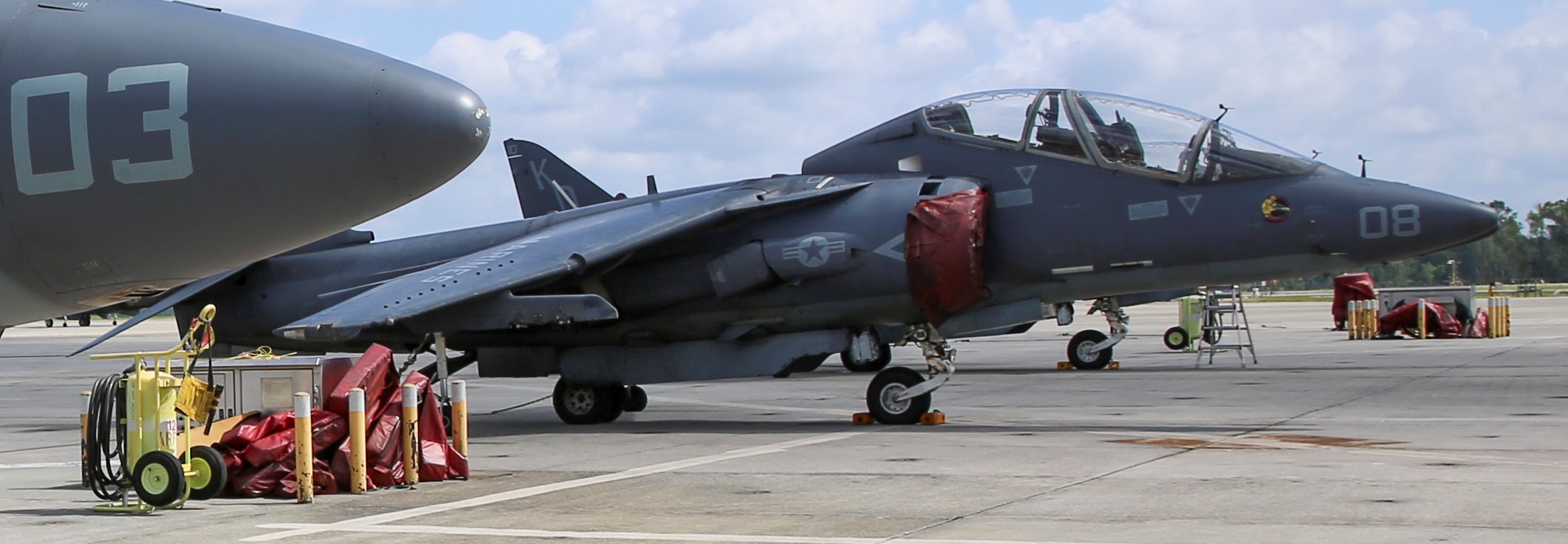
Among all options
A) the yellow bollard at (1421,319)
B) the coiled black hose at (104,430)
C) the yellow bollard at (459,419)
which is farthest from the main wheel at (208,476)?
the yellow bollard at (1421,319)

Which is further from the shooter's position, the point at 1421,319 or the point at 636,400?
the point at 1421,319

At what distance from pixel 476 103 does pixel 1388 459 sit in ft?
25.5

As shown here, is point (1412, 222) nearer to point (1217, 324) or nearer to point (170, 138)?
point (170, 138)

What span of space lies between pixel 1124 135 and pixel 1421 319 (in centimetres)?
2176

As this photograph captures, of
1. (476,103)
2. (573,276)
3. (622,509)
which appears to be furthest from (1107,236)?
(476,103)

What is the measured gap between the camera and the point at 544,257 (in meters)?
12.7

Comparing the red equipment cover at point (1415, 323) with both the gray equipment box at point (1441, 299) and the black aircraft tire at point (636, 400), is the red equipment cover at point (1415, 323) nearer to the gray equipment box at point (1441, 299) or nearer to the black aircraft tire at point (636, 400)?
the gray equipment box at point (1441, 299)

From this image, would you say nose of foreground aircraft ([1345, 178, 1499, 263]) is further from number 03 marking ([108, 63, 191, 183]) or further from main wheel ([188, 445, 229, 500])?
number 03 marking ([108, 63, 191, 183])

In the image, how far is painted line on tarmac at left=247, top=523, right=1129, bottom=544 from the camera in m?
6.46

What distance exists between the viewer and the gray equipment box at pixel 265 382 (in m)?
10.0

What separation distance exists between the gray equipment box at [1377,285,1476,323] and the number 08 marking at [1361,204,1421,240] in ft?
73.8

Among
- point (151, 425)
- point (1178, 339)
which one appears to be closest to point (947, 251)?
point (151, 425)

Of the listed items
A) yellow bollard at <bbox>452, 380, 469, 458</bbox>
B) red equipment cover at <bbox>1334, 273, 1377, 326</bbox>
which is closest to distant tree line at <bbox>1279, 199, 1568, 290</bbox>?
red equipment cover at <bbox>1334, 273, 1377, 326</bbox>

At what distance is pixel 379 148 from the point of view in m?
2.97
